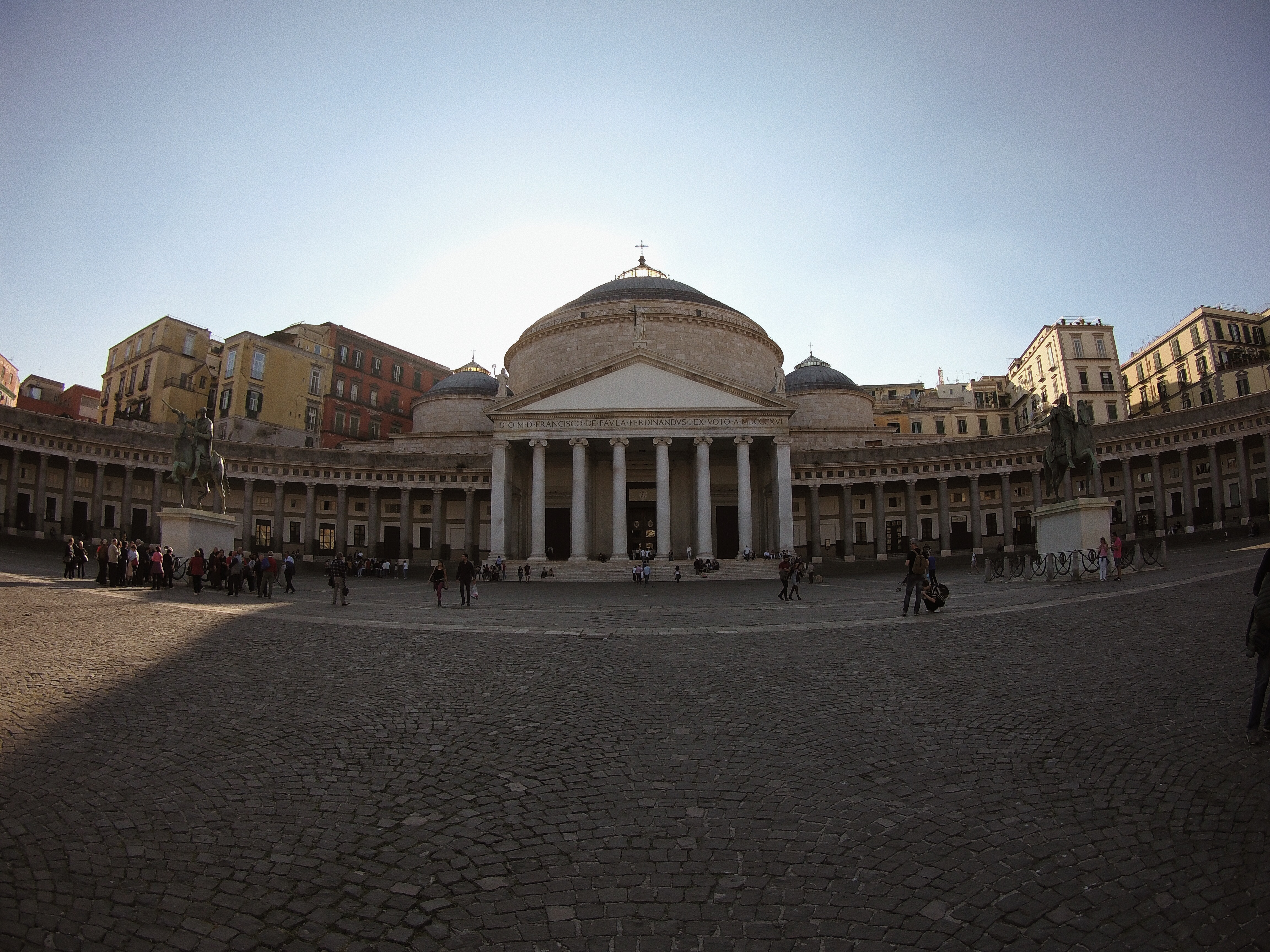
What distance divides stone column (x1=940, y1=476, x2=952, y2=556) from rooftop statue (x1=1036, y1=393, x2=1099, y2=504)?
21.9m

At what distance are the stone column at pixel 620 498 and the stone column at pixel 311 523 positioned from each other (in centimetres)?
1866

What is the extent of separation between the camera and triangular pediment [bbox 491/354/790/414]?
37.2 m

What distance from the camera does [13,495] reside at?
111 feet

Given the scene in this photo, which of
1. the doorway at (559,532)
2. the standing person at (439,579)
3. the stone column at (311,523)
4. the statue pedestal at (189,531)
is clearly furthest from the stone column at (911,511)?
the statue pedestal at (189,531)

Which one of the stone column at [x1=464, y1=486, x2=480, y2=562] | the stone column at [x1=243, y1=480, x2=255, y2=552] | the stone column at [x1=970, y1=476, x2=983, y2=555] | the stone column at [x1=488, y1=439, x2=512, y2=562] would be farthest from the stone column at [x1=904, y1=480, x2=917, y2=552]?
the stone column at [x1=243, y1=480, x2=255, y2=552]

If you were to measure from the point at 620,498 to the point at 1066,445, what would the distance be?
21.2 metres

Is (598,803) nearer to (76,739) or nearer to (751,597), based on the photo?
(76,739)

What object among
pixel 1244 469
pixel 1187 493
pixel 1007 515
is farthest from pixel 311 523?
pixel 1244 469

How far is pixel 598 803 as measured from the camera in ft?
15.0

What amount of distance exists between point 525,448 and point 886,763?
3634 cm

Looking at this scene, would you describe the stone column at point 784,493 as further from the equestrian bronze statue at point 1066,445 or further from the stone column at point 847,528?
the equestrian bronze statue at point 1066,445

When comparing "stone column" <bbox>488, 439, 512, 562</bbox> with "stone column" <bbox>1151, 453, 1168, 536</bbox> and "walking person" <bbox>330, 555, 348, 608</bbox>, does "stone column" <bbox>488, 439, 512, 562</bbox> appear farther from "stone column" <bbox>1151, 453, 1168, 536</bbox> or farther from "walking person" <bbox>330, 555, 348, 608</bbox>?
"stone column" <bbox>1151, 453, 1168, 536</bbox>

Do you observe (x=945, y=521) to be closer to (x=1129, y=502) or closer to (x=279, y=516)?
(x=1129, y=502)

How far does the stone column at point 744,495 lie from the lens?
36.0 m
